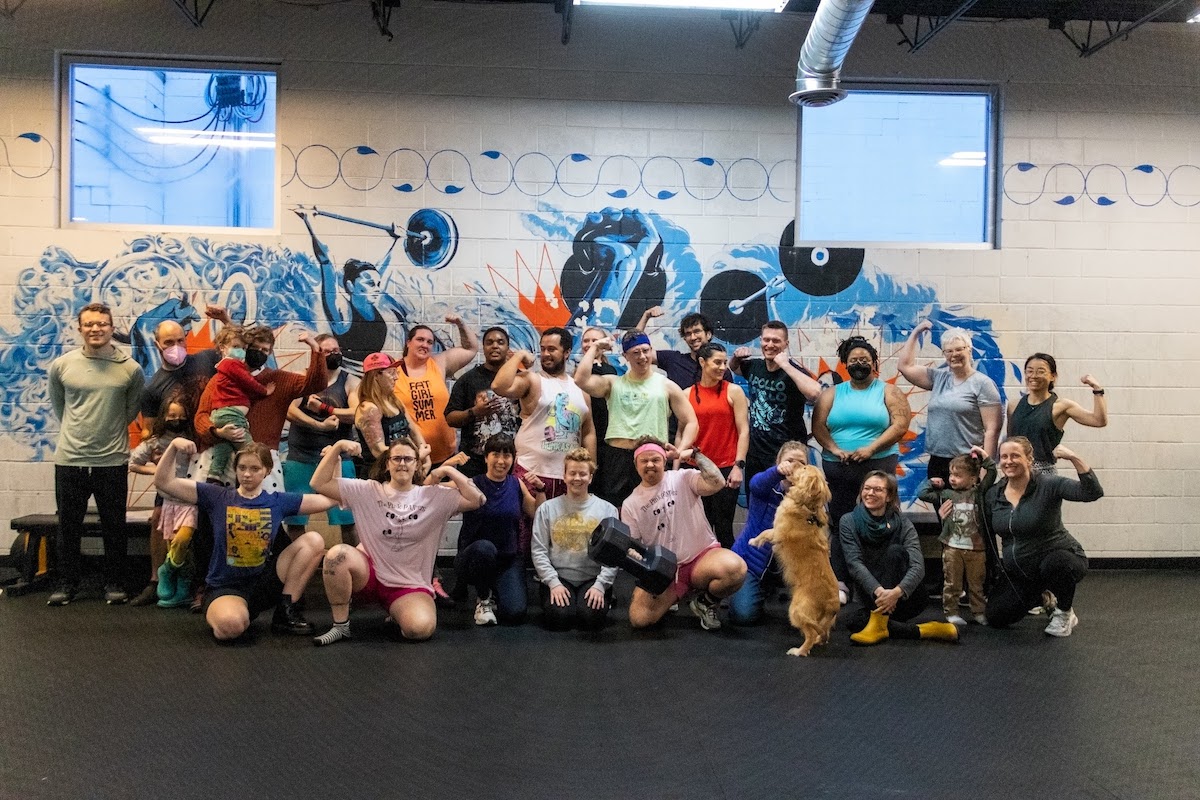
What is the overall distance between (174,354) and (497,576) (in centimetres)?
198

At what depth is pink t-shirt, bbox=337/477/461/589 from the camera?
4.26 meters

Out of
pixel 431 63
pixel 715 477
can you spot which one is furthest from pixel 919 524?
pixel 431 63

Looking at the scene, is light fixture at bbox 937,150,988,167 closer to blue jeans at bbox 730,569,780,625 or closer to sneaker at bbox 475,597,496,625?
blue jeans at bbox 730,569,780,625

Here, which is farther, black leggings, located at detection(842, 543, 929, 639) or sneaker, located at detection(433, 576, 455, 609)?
sneaker, located at detection(433, 576, 455, 609)

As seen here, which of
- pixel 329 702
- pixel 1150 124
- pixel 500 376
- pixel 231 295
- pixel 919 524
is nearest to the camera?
pixel 329 702

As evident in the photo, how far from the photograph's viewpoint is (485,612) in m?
4.49

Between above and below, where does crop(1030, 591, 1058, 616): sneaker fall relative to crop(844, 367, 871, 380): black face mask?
below

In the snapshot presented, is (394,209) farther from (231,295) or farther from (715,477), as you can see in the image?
(715,477)

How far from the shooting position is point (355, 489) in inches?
168

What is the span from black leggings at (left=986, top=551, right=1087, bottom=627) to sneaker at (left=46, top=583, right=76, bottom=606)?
4.46 m

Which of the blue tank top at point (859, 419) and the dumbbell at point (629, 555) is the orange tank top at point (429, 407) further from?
the blue tank top at point (859, 419)

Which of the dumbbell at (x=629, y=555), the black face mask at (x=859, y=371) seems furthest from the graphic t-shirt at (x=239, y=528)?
the black face mask at (x=859, y=371)

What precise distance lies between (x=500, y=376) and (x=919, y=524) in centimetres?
245

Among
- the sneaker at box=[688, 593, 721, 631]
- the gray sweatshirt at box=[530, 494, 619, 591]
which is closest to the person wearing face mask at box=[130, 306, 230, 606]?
the gray sweatshirt at box=[530, 494, 619, 591]
